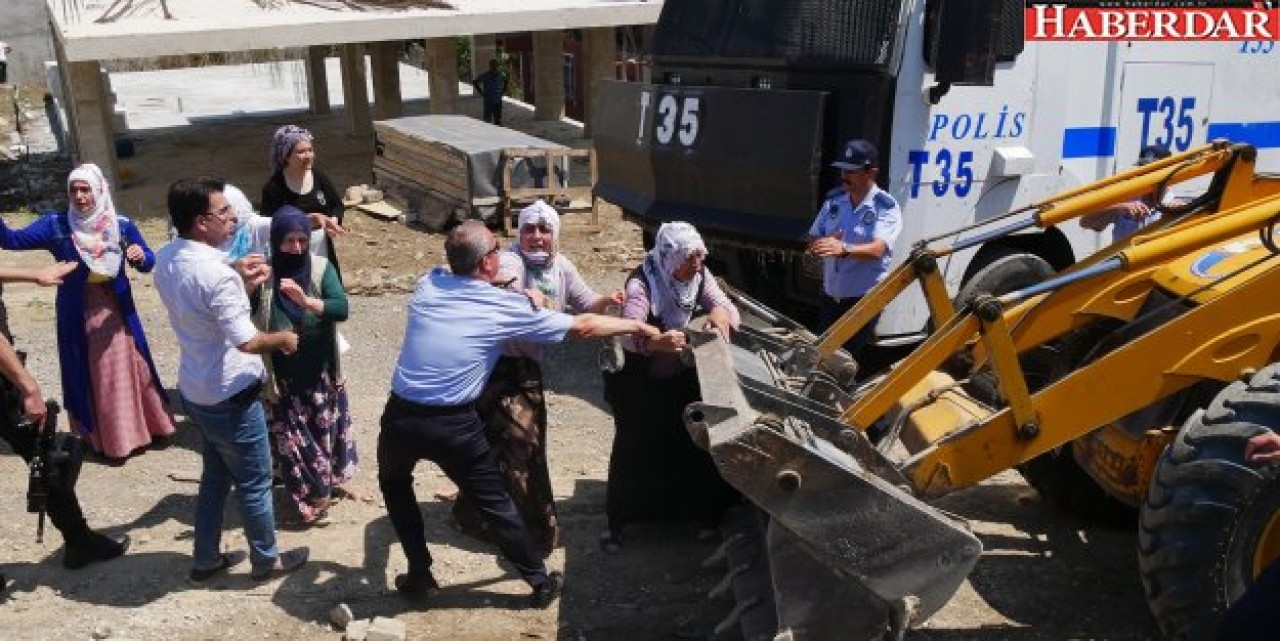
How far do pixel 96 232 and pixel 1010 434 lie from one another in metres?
4.41

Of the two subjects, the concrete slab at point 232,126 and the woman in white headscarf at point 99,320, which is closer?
the woman in white headscarf at point 99,320

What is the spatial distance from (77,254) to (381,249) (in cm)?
598

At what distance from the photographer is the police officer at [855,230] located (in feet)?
18.8

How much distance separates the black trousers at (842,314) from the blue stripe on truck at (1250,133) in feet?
7.64

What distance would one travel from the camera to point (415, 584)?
192 inches

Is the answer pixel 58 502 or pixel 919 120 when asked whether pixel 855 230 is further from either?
pixel 58 502

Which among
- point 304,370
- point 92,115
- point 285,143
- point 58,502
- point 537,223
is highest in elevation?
point 285,143

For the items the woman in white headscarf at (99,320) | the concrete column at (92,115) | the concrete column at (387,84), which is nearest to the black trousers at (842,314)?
the woman in white headscarf at (99,320)

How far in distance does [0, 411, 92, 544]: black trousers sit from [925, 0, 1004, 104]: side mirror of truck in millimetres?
4383

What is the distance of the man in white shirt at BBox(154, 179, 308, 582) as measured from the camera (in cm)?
452

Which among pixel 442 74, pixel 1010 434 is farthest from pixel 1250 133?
pixel 442 74

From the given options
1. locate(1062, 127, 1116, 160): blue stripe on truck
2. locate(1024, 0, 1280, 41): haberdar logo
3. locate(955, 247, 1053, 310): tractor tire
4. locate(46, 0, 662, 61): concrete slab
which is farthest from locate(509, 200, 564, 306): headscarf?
locate(46, 0, 662, 61): concrete slab

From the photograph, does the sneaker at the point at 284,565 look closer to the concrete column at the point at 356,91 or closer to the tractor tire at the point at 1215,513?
the tractor tire at the point at 1215,513

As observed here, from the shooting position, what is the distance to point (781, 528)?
377cm
